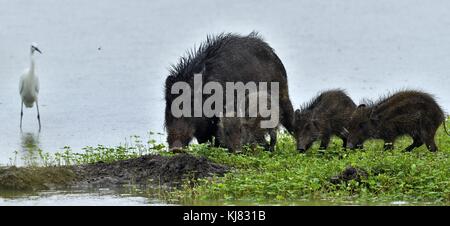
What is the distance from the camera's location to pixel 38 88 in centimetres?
2083

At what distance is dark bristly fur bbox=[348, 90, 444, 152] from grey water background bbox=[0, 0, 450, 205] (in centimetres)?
406

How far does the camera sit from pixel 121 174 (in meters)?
12.7

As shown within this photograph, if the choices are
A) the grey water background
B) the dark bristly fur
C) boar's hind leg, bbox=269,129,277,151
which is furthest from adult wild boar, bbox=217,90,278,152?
the grey water background

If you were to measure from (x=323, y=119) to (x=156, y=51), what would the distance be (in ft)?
32.4

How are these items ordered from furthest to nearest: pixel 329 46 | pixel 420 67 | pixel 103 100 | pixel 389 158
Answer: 1. pixel 329 46
2. pixel 420 67
3. pixel 103 100
4. pixel 389 158

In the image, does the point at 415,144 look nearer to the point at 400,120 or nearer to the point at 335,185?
the point at 400,120

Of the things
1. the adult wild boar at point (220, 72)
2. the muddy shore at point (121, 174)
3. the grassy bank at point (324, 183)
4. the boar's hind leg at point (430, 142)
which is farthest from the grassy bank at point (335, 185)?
the adult wild boar at point (220, 72)

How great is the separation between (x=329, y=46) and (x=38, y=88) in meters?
6.97

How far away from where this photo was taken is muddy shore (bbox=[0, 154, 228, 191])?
477 inches

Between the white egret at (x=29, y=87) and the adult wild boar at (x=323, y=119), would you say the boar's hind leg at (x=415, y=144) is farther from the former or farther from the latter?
the white egret at (x=29, y=87)

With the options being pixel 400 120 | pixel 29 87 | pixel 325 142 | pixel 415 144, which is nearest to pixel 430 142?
pixel 415 144

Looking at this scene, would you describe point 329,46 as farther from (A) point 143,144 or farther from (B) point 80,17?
(A) point 143,144

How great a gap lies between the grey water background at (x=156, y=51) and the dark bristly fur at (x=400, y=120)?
4.06m
